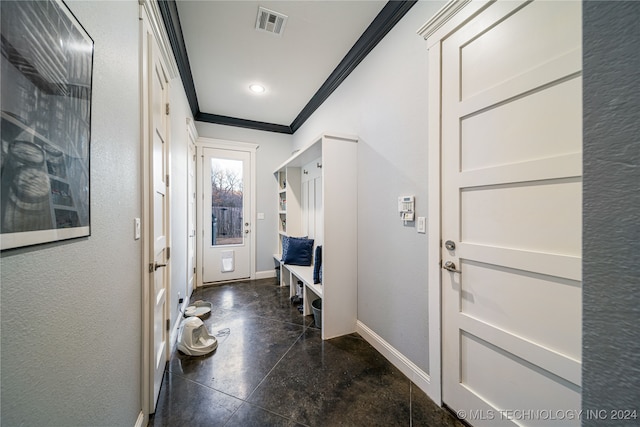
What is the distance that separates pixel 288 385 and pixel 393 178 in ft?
5.69

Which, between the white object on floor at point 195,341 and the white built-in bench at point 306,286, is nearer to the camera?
the white object on floor at point 195,341

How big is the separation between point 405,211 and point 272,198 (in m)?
2.89

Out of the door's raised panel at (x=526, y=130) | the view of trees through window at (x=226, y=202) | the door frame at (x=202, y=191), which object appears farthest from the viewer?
the view of trees through window at (x=226, y=202)

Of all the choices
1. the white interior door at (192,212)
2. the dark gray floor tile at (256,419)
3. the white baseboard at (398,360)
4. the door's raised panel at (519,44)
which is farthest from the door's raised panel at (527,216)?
the white interior door at (192,212)

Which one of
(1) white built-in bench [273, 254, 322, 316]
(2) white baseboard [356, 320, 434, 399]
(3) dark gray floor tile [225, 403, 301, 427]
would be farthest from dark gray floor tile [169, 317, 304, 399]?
(2) white baseboard [356, 320, 434, 399]

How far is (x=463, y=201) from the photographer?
4.29 ft

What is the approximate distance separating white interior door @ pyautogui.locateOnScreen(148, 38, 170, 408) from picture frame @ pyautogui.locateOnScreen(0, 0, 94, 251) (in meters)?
0.69

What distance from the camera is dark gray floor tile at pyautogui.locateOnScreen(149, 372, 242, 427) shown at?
51.5 inches

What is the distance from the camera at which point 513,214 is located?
1096 mm

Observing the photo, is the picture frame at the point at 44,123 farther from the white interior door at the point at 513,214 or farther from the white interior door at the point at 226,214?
the white interior door at the point at 226,214

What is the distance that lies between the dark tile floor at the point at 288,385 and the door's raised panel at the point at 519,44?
6.33 ft

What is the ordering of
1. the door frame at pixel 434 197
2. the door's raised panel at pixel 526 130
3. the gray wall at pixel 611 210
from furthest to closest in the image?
the door frame at pixel 434 197
the door's raised panel at pixel 526 130
the gray wall at pixel 611 210

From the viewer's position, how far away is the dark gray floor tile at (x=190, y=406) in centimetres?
131

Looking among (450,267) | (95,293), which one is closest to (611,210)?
(450,267)
